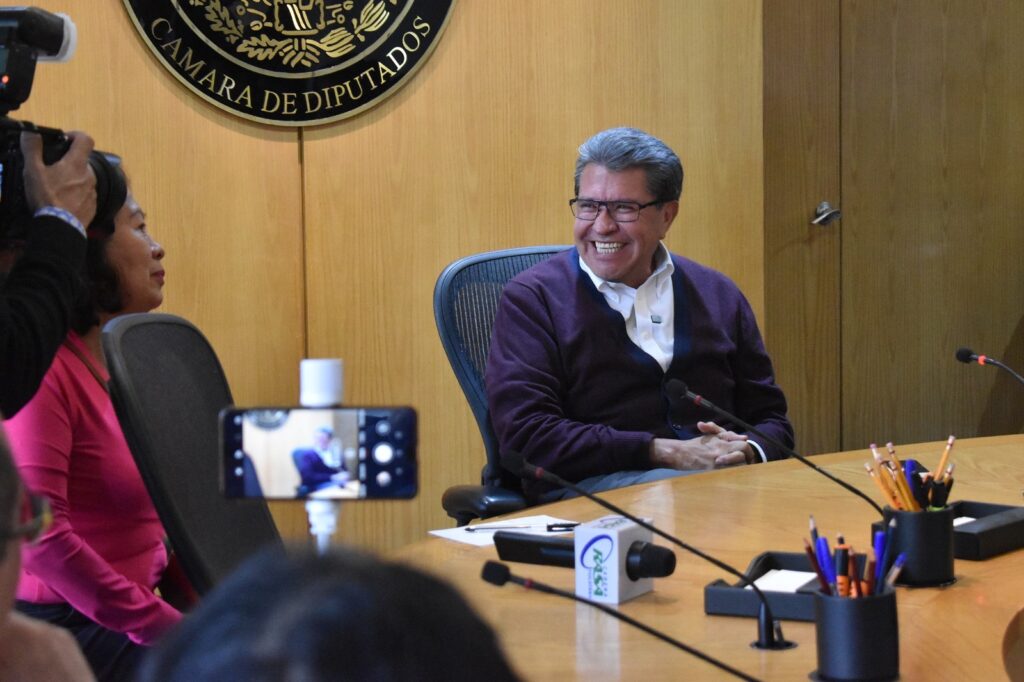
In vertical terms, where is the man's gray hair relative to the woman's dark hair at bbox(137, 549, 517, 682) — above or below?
above

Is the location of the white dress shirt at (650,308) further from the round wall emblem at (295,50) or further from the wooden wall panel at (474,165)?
the round wall emblem at (295,50)

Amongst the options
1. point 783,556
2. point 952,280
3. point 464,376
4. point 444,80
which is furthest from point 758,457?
point 952,280

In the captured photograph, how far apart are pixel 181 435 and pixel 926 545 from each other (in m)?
0.89

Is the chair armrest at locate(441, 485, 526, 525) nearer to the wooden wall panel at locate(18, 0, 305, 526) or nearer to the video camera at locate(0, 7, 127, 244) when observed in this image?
the video camera at locate(0, 7, 127, 244)

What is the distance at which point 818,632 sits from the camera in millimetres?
1090

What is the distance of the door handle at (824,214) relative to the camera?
4.43 meters

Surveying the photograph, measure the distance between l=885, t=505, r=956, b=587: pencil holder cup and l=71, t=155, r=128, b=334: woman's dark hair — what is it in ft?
4.04

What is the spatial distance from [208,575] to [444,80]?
2.28 meters

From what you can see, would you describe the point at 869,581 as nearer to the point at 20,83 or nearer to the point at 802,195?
the point at 20,83

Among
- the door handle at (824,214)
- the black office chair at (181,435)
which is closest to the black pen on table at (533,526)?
the black office chair at (181,435)

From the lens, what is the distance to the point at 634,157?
111 inches

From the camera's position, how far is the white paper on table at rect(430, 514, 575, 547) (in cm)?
169

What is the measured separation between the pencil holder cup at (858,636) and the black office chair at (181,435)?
571 mm

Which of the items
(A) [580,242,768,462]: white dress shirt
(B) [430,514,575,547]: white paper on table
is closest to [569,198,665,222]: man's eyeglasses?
(A) [580,242,768,462]: white dress shirt
